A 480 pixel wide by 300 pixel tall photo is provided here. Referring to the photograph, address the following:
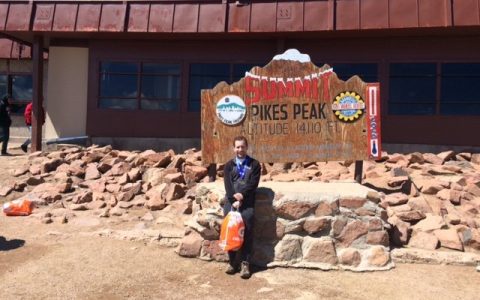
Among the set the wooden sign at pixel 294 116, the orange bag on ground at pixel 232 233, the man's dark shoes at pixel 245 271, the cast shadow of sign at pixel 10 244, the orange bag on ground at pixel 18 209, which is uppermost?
the wooden sign at pixel 294 116

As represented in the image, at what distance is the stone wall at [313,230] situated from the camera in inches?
213

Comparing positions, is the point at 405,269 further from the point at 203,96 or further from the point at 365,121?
the point at 203,96

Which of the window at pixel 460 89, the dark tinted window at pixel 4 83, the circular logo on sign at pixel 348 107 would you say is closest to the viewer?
the circular logo on sign at pixel 348 107

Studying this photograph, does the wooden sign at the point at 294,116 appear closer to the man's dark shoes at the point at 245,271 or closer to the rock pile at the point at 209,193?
the rock pile at the point at 209,193

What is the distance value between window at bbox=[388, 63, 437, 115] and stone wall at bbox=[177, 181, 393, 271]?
279 inches

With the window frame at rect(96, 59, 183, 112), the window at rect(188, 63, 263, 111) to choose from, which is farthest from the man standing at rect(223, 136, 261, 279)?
the window frame at rect(96, 59, 183, 112)

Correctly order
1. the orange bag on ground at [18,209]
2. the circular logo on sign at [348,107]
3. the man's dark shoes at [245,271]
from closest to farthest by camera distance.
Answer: the man's dark shoes at [245,271] → the circular logo on sign at [348,107] → the orange bag on ground at [18,209]

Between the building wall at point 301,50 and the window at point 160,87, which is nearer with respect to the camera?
the building wall at point 301,50

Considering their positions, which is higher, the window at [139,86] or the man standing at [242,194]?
the window at [139,86]

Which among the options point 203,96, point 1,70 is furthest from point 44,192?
point 1,70

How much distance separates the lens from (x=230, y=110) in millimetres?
6723

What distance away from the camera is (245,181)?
5340mm

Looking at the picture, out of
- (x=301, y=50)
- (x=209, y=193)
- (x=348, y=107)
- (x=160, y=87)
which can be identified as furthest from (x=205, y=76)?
(x=209, y=193)

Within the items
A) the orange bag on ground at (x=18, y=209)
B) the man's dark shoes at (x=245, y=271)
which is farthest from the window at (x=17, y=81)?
the man's dark shoes at (x=245, y=271)
